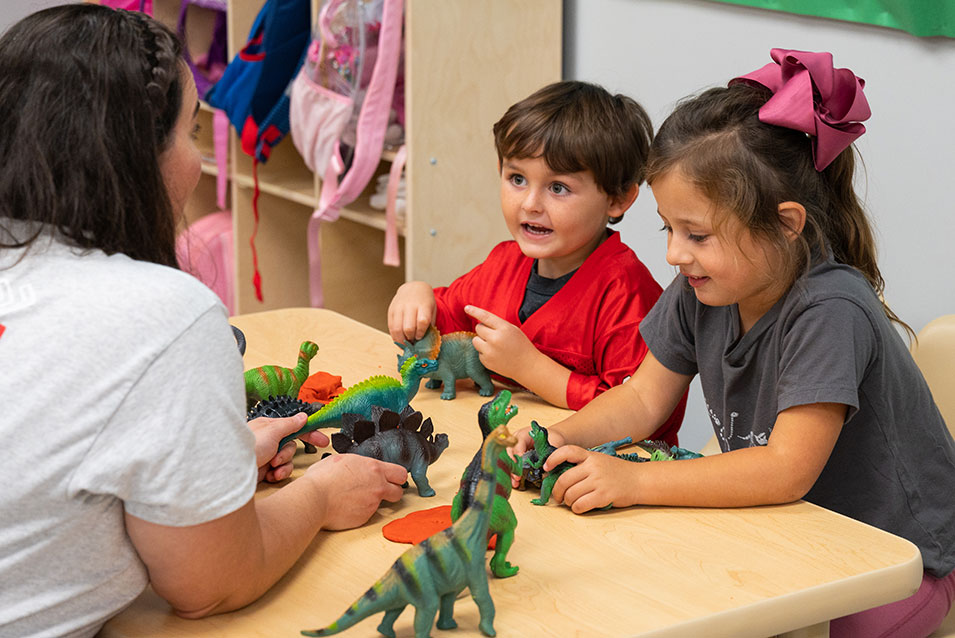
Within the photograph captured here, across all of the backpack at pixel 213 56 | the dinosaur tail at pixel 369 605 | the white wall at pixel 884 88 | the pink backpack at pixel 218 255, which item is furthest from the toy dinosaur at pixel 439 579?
the backpack at pixel 213 56

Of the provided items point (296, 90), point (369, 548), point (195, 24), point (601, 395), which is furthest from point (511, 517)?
point (195, 24)

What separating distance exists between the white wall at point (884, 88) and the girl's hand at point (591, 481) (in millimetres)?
975

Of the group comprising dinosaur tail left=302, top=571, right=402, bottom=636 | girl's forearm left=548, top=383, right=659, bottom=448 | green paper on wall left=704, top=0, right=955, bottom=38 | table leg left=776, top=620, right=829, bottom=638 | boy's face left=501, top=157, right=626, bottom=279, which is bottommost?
table leg left=776, top=620, right=829, bottom=638

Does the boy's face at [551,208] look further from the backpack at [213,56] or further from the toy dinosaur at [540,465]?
the backpack at [213,56]

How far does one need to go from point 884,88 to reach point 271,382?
1174mm

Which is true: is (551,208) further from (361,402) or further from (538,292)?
(361,402)

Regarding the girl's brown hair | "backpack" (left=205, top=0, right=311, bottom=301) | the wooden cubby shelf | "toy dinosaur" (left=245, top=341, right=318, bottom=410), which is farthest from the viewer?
"backpack" (left=205, top=0, right=311, bottom=301)

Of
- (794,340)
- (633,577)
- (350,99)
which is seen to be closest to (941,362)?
(794,340)

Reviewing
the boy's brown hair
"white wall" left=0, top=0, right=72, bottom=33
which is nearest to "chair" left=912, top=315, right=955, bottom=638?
the boy's brown hair

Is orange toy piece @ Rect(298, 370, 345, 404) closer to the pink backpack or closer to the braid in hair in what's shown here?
the braid in hair

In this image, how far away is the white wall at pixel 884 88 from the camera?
5.73ft

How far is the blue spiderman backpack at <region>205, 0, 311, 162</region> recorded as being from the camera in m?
2.65

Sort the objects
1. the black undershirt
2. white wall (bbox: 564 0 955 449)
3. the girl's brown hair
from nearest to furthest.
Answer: the girl's brown hair
the black undershirt
white wall (bbox: 564 0 955 449)

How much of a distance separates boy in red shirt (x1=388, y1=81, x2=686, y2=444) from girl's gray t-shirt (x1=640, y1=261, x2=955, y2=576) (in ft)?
0.56
